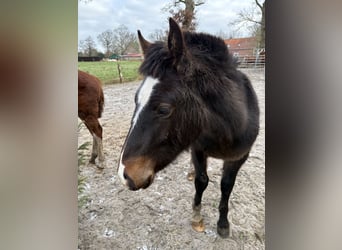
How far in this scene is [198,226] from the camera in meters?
1.12

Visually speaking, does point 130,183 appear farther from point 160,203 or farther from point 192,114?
point 192,114

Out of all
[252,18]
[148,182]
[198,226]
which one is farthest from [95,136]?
[252,18]

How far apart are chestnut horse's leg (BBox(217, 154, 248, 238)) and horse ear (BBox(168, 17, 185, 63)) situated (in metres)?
0.46

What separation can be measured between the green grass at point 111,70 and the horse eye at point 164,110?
0.50 ft

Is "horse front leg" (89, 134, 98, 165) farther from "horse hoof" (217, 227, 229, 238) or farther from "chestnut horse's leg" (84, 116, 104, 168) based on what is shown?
"horse hoof" (217, 227, 229, 238)

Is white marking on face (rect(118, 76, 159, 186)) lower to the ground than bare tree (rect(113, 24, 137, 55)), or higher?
lower

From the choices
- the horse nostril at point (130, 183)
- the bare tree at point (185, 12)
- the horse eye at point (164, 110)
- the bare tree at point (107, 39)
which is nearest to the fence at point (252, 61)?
the bare tree at point (185, 12)

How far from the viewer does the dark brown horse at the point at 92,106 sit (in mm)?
1053

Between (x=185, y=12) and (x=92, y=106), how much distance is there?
1.66ft

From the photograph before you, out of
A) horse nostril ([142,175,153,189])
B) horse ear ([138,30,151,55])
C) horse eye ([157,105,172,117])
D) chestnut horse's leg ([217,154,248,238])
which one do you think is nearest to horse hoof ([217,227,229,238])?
chestnut horse's leg ([217,154,248,238])

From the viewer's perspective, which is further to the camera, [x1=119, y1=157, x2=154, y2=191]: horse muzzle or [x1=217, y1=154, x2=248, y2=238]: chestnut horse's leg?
[x1=217, y1=154, x2=248, y2=238]: chestnut horse's leg

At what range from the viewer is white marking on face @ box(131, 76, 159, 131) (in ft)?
3.21
